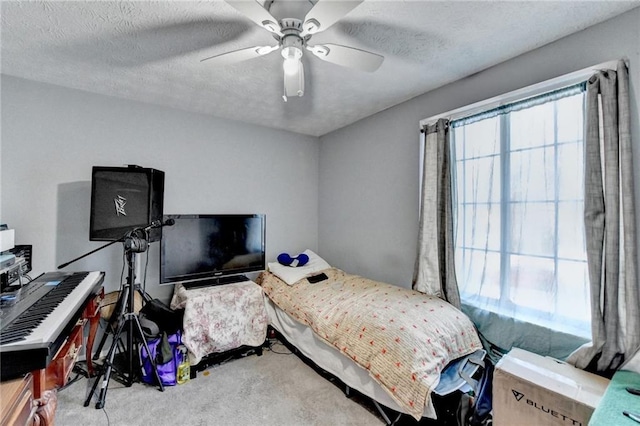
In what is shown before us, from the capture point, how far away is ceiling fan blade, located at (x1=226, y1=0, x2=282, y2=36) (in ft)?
3.81

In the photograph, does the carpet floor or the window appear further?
the carpet floor

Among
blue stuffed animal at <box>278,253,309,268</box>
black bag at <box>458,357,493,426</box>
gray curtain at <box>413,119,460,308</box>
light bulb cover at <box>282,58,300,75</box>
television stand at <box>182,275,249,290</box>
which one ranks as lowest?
black bag at <box>458,357,493,426</box>

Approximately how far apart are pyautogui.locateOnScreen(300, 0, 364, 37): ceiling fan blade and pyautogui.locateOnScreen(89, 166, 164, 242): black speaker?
5.69 feet

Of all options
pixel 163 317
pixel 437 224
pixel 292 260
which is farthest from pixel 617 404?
pixel 163 317

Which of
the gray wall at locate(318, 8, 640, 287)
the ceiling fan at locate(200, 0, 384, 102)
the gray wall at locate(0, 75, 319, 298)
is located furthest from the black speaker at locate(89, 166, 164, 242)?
the gray wall at locate(318, 8, 640, 287)

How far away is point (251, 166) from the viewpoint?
11.1ft

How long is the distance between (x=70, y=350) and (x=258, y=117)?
2556 mm

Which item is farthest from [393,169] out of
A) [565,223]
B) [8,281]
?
[8,281]

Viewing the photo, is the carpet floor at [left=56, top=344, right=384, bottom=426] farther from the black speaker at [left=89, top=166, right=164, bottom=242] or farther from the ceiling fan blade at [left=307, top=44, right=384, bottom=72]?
the ceiling fan blade at [left=307, top=44, right=384, bottom=72]

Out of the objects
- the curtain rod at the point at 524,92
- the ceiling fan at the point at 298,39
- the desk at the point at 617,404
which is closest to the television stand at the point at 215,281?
the ceiling fan at the point at 298,39

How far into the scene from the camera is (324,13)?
124cm

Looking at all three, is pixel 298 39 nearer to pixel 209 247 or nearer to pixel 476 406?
pixel 209 247

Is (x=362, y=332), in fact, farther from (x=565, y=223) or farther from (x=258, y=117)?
(x=258, y=117)

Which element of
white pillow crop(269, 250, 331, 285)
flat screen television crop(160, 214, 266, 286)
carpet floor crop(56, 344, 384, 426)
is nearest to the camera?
carpet floor crop(56, 344, 384, 426)
